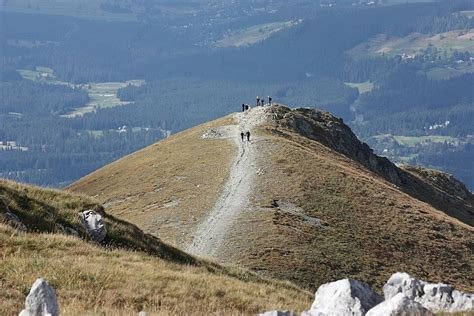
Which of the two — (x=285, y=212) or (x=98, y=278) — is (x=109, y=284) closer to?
(x=98, y=278)

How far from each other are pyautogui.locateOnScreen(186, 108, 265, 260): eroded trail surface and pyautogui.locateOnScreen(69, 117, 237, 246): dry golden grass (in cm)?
87

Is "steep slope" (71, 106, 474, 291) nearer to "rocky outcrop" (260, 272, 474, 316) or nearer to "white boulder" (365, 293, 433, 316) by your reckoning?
"rocky outcrop" (260, 272, 474, 316)

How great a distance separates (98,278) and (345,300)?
844cm

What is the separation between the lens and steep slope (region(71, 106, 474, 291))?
50.2 m

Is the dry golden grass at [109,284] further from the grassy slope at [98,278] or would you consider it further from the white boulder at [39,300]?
the white boulder at [39,300]

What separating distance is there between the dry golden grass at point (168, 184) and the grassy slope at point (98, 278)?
83.6 feet

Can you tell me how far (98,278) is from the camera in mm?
19141

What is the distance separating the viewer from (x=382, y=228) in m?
59.8

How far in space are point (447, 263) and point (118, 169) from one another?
44.4 metres

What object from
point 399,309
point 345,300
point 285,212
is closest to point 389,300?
point 399,309

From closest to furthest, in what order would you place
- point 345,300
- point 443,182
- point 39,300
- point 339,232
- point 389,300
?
point 389,300 → point 39,300 → point 345,300 → point 339,232 → point 443,182

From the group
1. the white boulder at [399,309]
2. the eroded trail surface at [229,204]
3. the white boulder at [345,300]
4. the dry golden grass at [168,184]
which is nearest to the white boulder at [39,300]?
the white boulder at [345,300]

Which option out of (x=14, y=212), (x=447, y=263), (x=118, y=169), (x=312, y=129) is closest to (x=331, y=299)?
(x=14, y=212)

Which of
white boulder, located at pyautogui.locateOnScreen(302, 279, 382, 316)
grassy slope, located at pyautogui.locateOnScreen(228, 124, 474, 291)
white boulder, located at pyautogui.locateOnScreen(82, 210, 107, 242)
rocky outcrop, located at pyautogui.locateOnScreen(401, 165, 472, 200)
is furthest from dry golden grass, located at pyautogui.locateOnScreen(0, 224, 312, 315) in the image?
rocky outcrop, located at pyautogui.locateOnScreen(401, 165, 472, 200)
